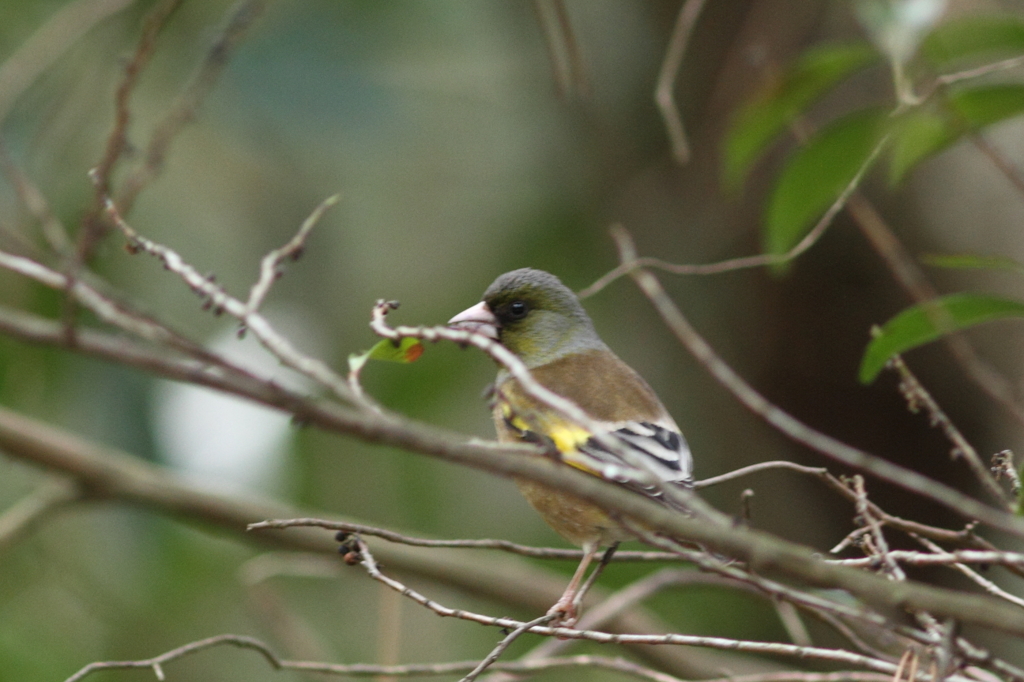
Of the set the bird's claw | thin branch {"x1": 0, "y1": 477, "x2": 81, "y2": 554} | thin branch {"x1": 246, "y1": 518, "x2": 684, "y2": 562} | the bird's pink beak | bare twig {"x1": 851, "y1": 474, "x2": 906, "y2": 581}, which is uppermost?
bare twig {"x1": 851, "y1": 474, "x2": 906, "y2": 581}

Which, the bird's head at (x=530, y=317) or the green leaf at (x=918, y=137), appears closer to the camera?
the green leaf at (x=918, y=137)

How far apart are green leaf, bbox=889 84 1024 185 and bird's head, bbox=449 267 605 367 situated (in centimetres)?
111

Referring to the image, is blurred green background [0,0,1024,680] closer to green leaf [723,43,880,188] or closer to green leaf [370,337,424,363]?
green leaf [723,43,880,188]

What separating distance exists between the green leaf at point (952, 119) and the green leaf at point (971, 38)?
0.11 meters

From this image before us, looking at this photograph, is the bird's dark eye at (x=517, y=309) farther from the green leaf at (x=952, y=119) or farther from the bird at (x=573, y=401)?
the green leaf at (x=952, y=119)

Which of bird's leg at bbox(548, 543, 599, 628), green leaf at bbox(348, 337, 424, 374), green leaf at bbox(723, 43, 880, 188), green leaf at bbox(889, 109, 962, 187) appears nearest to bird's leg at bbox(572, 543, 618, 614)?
bird's leg at bbox(548, 543, 599, 628)

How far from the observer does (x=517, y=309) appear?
3561 millimetres

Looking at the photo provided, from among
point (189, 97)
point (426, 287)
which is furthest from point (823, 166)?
point (426, 287)

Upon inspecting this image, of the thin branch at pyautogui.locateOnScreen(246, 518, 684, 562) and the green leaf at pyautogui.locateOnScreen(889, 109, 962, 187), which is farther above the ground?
the green leaf at pyautogui.locateOnScreen(889, 109, 962, 187)

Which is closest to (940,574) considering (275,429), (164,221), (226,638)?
(275,429)

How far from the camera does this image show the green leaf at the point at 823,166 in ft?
9.87

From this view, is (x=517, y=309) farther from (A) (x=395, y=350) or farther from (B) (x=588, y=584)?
(A) (x=395, y=350)

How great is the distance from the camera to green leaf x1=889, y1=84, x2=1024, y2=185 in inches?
106

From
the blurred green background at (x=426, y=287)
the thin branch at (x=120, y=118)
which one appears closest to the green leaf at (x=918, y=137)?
the blurred green background at (x=426, y=287)
